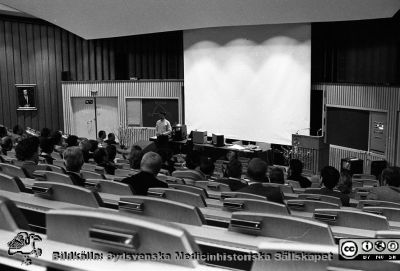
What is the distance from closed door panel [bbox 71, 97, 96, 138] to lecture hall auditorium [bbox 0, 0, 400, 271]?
0.24ft

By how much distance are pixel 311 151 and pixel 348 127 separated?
1.53m

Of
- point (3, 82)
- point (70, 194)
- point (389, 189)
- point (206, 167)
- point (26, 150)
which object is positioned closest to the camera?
point (70, 194)

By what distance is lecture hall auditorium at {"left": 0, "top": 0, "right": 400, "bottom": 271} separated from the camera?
1095 millimetres

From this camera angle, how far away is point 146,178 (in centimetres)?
371

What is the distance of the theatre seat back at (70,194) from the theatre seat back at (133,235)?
2.95 ft

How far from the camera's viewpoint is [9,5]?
13039mm

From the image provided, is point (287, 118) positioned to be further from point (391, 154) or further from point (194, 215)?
point (194, 215)

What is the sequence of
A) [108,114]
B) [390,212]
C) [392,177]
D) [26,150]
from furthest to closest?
[108,114] → [26,150] → [392,177] → [390,212]

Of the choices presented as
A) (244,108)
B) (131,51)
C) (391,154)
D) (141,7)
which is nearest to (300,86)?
(244,108)

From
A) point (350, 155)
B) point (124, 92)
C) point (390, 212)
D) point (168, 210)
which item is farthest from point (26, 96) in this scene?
point (168, 210)

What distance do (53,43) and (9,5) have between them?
8.77 ft

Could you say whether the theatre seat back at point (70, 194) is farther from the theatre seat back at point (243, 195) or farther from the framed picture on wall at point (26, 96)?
the framed picture on wall at point (26, 96)

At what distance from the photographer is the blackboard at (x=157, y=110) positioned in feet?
47.3

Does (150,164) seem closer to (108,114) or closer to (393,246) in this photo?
(393,246)
